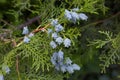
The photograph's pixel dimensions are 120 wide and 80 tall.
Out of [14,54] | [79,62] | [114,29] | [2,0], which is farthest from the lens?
[2,0]

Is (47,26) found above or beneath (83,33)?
above

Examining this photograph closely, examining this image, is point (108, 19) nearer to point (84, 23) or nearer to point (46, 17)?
point (84, 23)

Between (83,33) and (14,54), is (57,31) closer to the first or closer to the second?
(14,54)

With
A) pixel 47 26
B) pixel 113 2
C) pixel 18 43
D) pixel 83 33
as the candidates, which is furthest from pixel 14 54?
pixel 113 2

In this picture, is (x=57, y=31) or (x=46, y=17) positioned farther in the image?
(x=46, y=17)

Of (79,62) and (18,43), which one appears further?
(79,62)

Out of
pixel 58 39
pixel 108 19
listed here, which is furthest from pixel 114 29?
pixel 58 39

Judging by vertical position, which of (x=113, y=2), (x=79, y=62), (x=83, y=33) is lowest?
(x=79, y=62)

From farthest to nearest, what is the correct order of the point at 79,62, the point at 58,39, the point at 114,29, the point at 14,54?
the point at 79,62 < the point at 114,29 < the point at 14,54 < the point at 58,39

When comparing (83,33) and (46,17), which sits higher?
(46,17)
